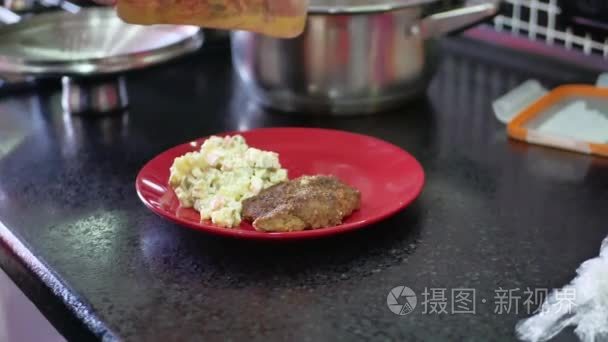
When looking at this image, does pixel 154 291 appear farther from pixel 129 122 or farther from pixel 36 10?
pixel 36 10

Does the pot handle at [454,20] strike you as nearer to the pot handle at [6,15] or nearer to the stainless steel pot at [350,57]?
the stainless steel pot at [350,57]

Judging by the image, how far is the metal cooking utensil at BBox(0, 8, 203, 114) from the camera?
100 centimetres

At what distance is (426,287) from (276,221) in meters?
0.14

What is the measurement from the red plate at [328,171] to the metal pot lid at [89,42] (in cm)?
21

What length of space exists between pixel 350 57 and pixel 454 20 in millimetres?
141

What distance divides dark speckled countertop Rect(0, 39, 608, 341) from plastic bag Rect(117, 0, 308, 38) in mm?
179

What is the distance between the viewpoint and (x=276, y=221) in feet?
2.29

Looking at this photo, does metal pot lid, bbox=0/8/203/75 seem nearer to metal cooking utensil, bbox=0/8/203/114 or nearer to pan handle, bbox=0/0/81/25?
metal cooking utensil, bbox=0/8/203/114

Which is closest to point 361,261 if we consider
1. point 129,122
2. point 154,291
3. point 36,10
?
point 154,291

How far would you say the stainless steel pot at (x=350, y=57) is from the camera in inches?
38.5

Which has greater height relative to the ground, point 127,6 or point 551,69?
point 127,6

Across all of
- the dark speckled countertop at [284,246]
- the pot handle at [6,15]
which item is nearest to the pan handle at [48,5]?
the pot handle at [6,15]

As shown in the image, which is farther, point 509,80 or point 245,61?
point 509,80

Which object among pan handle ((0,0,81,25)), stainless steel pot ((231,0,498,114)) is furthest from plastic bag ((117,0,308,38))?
pan handle ((0,0,81,25))
